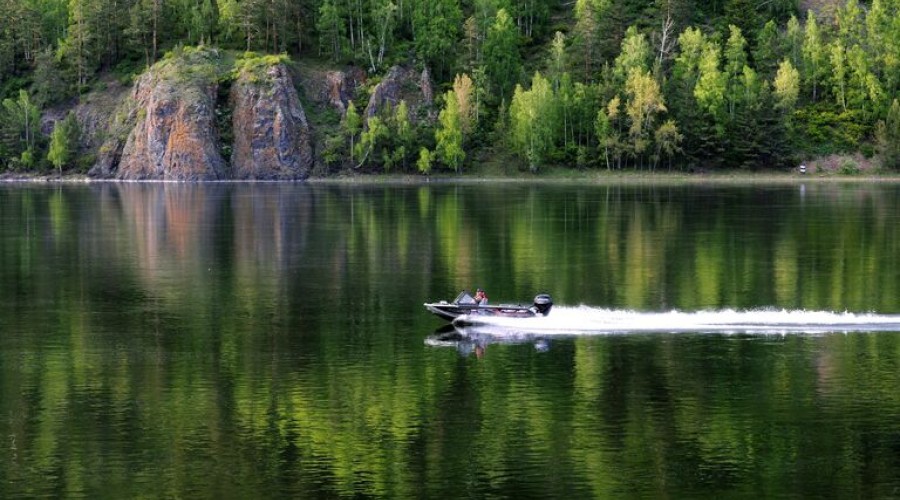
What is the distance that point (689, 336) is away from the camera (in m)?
65.5

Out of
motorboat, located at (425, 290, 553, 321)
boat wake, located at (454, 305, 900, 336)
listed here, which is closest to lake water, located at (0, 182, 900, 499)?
boat wake, located at (454, 305, 900, 336)

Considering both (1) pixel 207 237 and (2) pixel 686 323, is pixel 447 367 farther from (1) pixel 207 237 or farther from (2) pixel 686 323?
(1) pixel 207 237

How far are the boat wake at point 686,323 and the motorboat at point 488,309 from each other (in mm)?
305

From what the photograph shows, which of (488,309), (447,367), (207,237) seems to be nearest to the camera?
(447,367)

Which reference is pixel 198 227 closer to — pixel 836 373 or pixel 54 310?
pixel 54 310

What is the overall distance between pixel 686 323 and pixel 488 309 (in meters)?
11.2

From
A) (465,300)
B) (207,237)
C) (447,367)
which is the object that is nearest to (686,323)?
(465,300)

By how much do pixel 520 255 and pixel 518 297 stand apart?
23.1m

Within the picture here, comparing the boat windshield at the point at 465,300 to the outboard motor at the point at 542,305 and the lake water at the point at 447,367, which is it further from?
the outboard motor at the point at 542,305

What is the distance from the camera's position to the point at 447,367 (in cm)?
5853

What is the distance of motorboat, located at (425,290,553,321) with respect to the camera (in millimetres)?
68875

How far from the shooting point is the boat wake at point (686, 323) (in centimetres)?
6725

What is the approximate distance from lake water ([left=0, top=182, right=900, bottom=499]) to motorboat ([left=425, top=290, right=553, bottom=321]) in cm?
78

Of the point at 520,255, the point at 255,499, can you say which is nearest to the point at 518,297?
the point at 520,255
